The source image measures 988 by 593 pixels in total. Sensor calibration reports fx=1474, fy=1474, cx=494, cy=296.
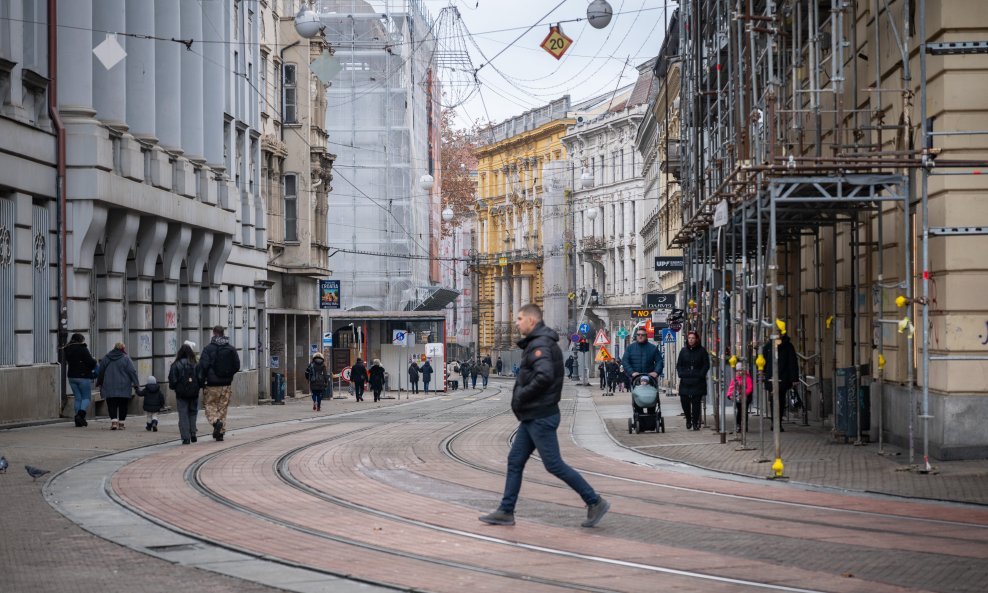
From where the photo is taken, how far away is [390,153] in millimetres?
71500

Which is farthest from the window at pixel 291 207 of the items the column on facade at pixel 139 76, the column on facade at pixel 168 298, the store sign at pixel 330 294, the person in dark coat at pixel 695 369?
the person in dark coat at pixel 695 369

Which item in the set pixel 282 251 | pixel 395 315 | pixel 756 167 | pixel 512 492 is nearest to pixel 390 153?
pixel 395 315

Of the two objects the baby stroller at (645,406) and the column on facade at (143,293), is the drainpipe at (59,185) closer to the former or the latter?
the column on facade at (143,293)

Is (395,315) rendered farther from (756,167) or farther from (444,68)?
(756,167)

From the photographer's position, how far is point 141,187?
1261 inches

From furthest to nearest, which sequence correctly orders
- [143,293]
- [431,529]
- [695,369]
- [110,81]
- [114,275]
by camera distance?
[143,293] → [114,275] → [110,81] → [695,369] → [431,529]

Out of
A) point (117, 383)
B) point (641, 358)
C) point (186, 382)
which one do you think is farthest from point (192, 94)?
point (186, 382)

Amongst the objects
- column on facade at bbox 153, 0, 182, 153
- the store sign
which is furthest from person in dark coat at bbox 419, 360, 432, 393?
column on facade at bbox 153, 0, 182, 153

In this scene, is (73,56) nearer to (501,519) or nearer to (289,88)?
(501,519)

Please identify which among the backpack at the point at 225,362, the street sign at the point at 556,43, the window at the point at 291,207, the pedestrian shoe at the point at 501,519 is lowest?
the pedestrian shoe at the point at 501,519

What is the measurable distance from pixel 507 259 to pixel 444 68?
2444 inches

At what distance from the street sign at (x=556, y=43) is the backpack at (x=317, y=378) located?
1541 cm

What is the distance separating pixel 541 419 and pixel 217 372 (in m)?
10.9

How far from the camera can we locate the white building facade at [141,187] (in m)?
26.3
